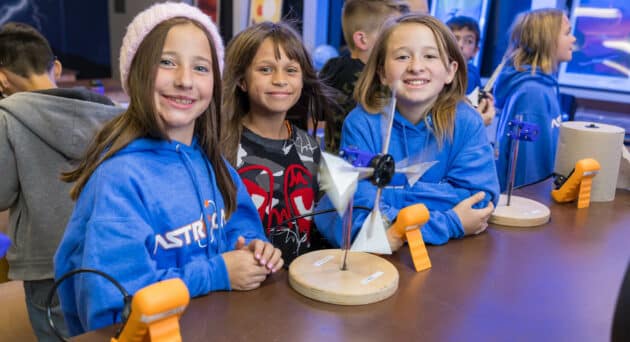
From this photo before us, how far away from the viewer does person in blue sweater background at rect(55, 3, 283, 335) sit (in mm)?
904

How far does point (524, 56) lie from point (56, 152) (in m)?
1.82

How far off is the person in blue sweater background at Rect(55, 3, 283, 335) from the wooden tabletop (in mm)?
56

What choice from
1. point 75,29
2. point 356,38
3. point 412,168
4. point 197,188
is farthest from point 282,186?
point 75,29

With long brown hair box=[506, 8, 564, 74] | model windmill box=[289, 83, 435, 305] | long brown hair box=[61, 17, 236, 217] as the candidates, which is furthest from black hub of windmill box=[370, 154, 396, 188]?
long brown hair box=[506, 8, 564, 74]

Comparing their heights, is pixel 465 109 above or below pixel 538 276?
above

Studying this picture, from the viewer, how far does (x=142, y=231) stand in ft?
3.05

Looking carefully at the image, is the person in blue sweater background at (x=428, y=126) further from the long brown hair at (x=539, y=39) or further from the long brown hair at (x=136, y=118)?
the long brown hair at (x=539, y=39)

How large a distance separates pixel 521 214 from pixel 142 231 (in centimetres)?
88

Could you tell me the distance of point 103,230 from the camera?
894 mm

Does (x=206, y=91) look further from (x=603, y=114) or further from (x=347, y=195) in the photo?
(x=603, y=114)

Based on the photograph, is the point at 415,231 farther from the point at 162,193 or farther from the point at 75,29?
the point at 75,29

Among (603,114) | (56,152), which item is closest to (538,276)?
(56,152)

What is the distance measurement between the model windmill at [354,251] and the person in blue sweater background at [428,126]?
0.19 meters

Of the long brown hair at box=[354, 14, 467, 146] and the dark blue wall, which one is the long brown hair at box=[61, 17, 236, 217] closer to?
the long brown hair at box=[354, 14, 467, 146]
